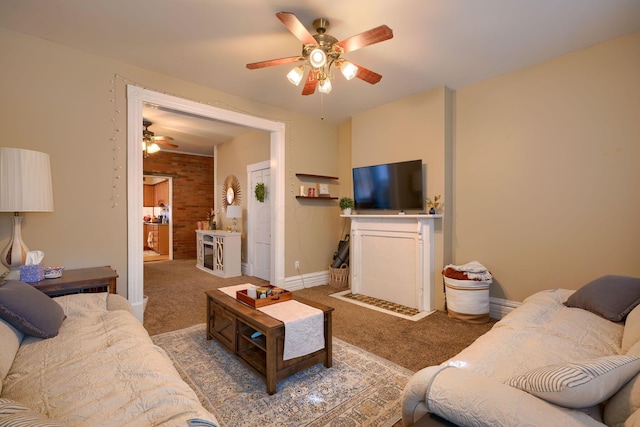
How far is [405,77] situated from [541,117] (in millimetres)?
1448

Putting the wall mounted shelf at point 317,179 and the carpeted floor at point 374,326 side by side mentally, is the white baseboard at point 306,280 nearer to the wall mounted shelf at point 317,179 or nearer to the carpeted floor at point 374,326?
the carpeted floor at point 374,326

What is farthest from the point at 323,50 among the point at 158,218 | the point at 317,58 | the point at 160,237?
the point at 158,218

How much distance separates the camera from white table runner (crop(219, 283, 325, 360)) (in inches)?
78.5

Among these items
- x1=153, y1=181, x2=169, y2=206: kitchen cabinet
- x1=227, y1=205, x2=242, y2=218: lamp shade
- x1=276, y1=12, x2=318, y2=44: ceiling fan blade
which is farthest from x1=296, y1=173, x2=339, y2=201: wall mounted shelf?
x1=153, y1=181, x2=169, y2=206: kitchen cabinet

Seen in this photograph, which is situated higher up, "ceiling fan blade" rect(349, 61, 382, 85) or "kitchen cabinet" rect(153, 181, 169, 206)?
"ceiling fan blade" rect(349, 61, 382, 85)

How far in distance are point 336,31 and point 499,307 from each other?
10.8ft

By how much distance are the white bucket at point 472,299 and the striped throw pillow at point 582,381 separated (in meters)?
2.15

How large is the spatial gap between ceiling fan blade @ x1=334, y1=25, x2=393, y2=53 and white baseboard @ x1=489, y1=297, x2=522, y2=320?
2981 mm

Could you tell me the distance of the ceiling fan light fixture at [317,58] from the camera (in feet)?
7.34

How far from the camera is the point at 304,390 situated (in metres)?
1.97

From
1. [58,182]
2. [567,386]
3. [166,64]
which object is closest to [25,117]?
[58,182]

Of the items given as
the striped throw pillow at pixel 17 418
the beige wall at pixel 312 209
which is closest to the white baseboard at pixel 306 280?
the beige wall at pixel 312 209

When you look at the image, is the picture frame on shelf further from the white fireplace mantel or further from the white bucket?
the white bucket

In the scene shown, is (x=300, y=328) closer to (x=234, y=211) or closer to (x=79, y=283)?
(x=79, y=283)
